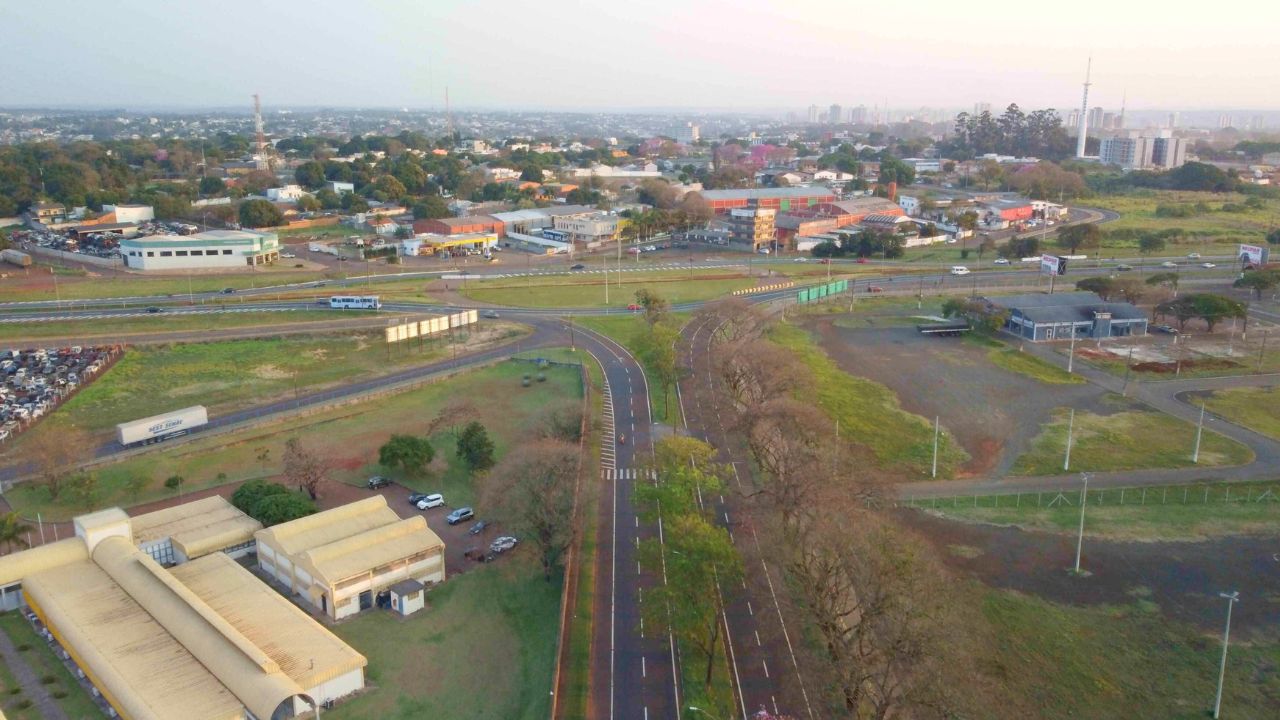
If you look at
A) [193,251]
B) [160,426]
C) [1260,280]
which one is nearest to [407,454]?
[160,426]

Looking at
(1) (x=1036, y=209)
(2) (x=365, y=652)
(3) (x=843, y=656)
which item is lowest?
(2) (x=365, y=652)

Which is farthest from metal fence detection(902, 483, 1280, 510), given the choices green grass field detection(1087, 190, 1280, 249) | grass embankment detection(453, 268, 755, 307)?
green grass field detection(1087, 190, 1280, 249)

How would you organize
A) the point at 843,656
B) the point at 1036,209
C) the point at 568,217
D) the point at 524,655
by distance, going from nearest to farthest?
the point at 843,656 → the point at 524,655 → the point at 568,217 → the point at 1036,209

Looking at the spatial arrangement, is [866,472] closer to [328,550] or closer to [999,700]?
[999,700]

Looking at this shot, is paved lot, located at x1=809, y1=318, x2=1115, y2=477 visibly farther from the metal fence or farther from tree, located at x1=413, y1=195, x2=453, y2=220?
tree, located at x1=413, y1=195, x2=453, y2=220

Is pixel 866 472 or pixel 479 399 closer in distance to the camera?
pixel 866 472

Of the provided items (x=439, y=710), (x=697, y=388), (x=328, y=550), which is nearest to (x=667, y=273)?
(x=697, y=388)
